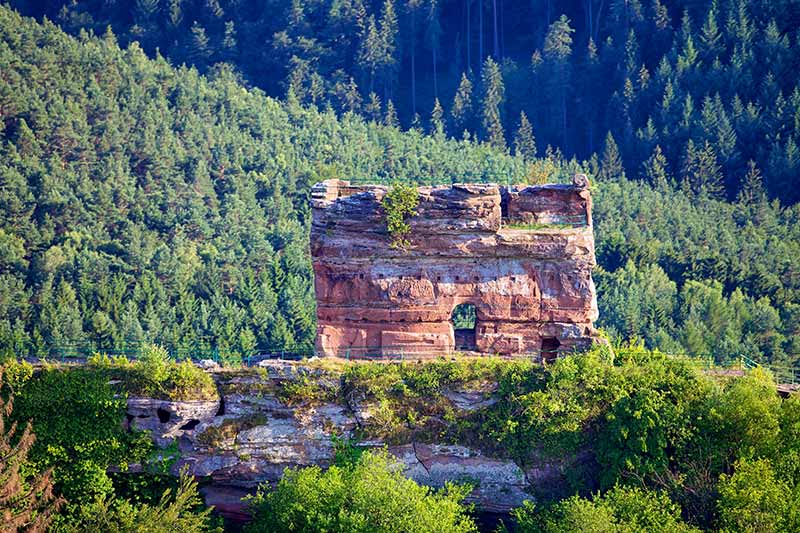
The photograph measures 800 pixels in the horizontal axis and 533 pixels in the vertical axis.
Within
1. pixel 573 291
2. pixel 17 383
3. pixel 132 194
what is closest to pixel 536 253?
pixel 573 291

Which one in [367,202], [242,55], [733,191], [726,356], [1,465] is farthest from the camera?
[242,55]

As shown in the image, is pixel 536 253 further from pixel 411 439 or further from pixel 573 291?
pixel 411 439

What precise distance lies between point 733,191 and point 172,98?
35358 millimetres

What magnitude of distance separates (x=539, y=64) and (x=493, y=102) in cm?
615

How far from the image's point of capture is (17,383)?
5303 centimetres

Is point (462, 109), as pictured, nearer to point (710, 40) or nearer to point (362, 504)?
point (710, 40)

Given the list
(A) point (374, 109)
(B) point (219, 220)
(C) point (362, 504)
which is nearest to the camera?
(C) point (362, 504)

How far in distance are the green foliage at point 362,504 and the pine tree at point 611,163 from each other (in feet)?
187

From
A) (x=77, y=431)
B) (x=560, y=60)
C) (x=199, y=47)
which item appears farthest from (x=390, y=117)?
(x=77, y=431)

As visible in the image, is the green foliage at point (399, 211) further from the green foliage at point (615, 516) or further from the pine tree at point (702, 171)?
the pine tree at point (702, 171)

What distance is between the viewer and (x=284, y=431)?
52.9 m

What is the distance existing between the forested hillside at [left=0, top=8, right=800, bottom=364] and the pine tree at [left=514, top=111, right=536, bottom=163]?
2430 mm

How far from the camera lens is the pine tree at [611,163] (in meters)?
107

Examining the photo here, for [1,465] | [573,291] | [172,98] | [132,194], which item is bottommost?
[1,465]
